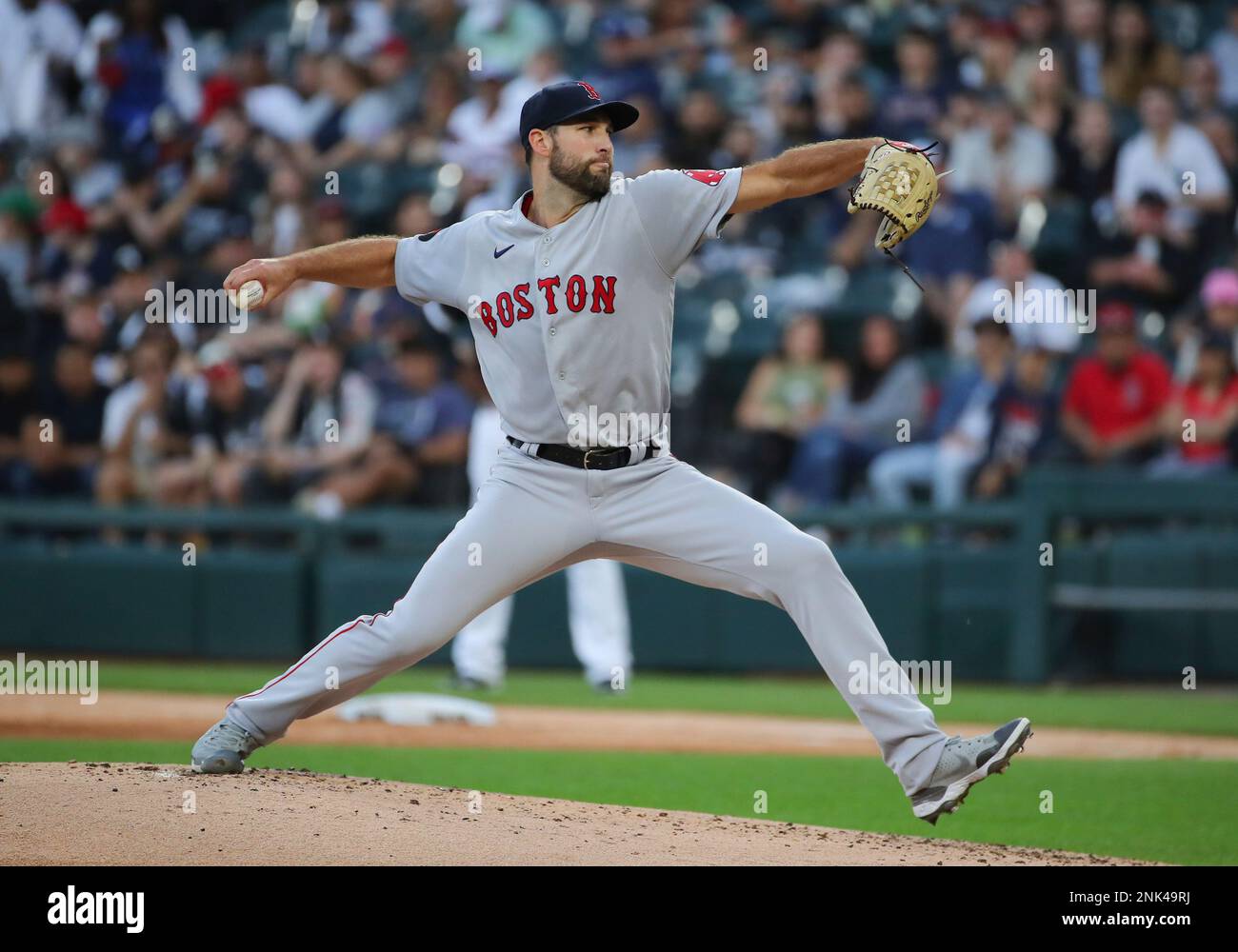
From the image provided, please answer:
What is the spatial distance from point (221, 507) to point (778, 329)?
415 centimetres

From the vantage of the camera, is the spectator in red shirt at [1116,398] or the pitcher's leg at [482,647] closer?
the pitcher's leg at [482,647]

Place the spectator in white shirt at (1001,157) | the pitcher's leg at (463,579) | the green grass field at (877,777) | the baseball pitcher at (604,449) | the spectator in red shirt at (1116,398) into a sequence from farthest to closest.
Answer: the spectator in white shirt at (1001,157), the spectator in red shirt at (1116,398), the green grass field at (877,777), the pitcher's leg at (463,579), the baseball pitcher at (604,449)

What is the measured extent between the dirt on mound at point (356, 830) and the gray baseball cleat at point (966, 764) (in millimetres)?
161

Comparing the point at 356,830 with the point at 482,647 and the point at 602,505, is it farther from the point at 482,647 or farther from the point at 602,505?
the point at 482,647

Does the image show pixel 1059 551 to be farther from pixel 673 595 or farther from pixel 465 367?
pixel 465 367

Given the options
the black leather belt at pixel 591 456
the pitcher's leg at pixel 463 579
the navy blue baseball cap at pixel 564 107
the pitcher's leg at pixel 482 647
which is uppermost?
the navy blue baseball cap at pixel 564 107

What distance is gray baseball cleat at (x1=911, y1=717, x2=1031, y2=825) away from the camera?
15.4 ft

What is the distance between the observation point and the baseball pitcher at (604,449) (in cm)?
481

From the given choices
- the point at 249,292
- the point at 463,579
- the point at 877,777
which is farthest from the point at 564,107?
the point at 877,777

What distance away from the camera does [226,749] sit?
5.11 meters

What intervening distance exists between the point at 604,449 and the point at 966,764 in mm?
1344
